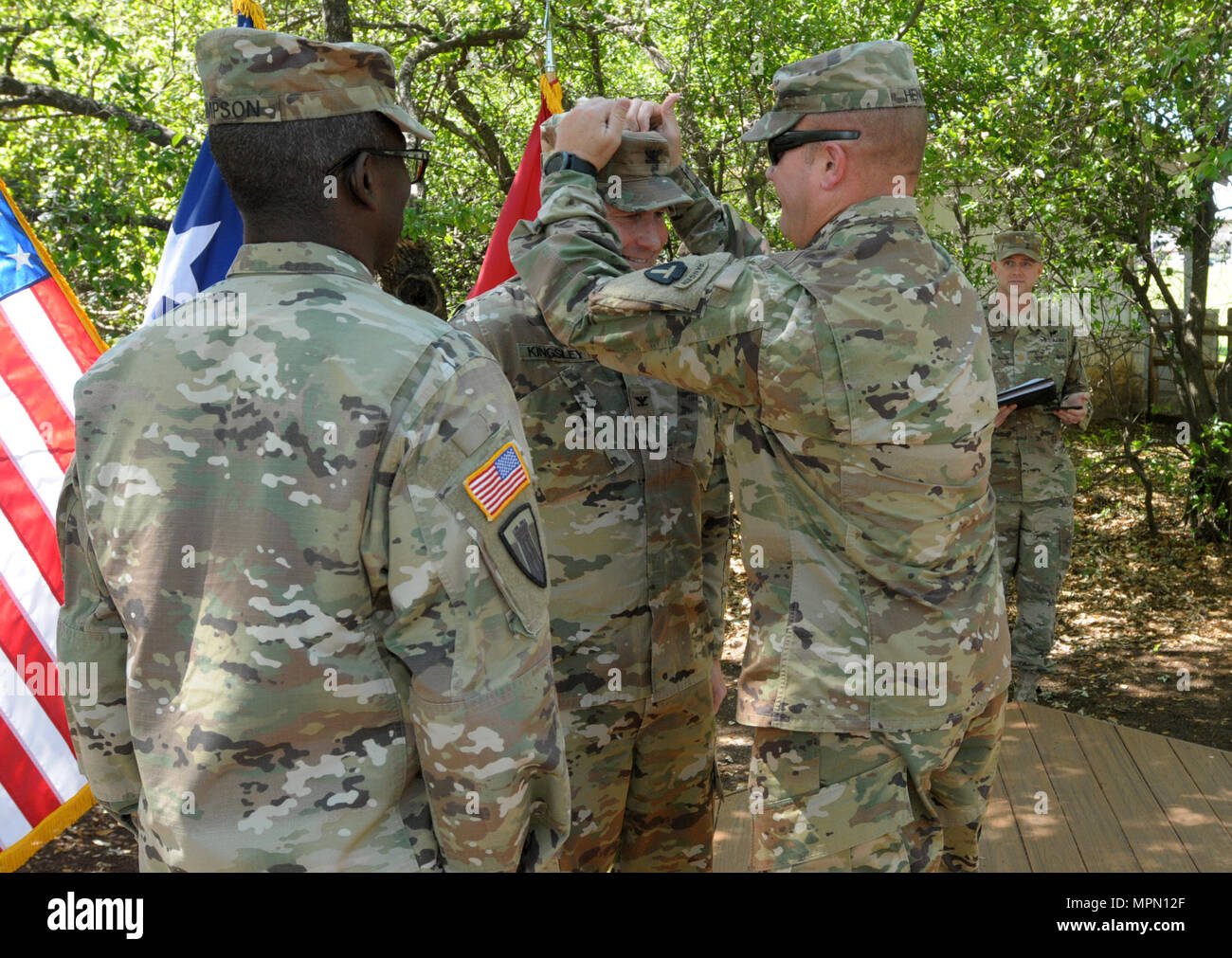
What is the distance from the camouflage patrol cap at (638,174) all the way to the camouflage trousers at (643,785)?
4.18ft

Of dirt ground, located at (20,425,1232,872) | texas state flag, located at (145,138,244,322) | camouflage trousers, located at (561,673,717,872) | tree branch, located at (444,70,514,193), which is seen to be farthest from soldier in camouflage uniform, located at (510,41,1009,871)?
tree branch, located at (444,70,514,193)

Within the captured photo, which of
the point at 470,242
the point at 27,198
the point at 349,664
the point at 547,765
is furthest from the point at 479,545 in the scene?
the point at 470,242

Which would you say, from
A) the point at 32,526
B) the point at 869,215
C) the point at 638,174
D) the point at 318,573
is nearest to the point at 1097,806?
the point at 869,215

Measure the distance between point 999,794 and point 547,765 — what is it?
310 centimetres

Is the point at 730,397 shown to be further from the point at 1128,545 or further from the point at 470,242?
the point at 1128,545

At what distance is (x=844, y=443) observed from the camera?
7.37ft

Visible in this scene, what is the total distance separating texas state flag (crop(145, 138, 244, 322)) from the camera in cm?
368

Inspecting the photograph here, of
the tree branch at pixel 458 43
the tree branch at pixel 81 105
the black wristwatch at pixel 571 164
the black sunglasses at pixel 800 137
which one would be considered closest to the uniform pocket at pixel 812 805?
the black sunglasses at pixel 800 137

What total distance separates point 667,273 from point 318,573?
1036mm

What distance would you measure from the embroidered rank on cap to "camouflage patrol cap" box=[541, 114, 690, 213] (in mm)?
501

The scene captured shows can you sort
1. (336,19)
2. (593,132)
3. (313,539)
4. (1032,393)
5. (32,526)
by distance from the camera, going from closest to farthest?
(313,539) < (593,132) < (32,526) < (1032,393) < (336,19)

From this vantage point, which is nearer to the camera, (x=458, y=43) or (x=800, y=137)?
(x=800, y=137)

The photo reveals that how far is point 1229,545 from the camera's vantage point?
888 centimetres

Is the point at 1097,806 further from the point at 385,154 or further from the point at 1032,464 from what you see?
the point at 385,154
